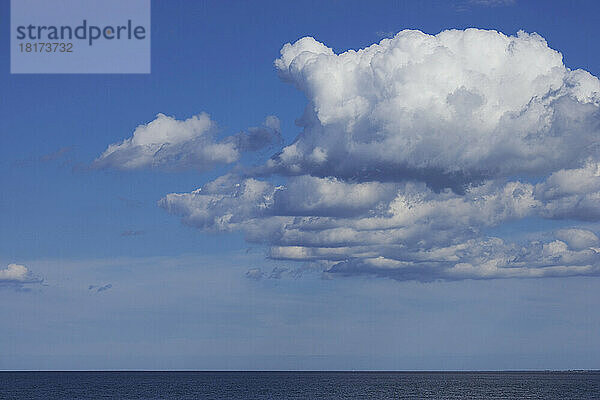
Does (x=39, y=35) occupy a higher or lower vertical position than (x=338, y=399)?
higher

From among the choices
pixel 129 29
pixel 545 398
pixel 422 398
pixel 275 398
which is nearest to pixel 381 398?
pixel 422 398

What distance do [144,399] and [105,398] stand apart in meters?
13.2

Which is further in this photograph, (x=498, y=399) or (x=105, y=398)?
(x=105, y=398)

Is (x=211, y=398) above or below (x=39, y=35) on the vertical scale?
below

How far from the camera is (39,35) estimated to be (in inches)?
2913

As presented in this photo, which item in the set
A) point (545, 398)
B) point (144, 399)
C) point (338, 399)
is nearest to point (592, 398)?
point (545, 398)

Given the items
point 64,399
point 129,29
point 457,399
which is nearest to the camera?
point 129,29

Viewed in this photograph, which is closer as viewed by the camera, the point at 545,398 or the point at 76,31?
the point at 76,31

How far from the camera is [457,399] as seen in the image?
186375 mm

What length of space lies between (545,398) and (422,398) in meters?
29.3

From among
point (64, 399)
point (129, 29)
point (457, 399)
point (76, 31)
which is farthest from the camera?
point (64, 399)

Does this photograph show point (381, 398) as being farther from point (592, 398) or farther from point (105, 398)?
point (105, 398)

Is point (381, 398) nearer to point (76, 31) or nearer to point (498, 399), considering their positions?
point (498, 399)

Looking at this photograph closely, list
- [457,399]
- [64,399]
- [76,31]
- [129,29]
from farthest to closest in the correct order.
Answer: [64,399] → [457,399] → [129,29] → [76,31]
